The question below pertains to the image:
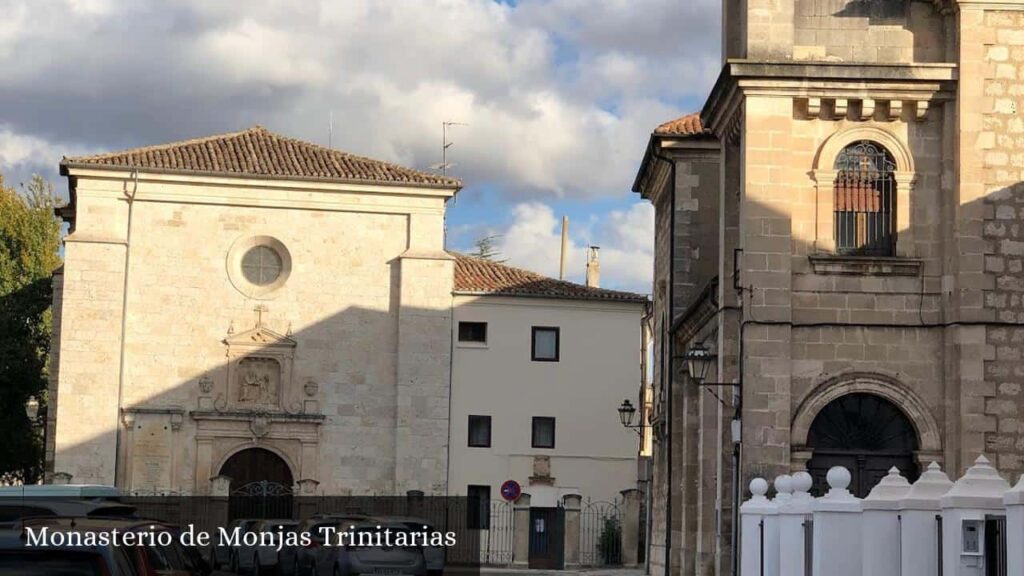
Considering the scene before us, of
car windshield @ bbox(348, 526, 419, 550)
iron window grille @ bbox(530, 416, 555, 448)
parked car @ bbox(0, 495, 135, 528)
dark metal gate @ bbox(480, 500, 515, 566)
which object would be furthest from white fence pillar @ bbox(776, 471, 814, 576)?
iron window grille @ bbox(530, 416, 555, 448)

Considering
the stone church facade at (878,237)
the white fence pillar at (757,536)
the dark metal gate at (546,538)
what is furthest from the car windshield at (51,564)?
the dark metal gate at (546,538)

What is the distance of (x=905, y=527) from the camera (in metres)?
14.2

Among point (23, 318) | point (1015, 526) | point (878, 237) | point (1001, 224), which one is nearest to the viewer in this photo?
point (1015, 526)

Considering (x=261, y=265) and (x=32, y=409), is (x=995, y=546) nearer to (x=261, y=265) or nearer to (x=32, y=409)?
(x=32, y=409)

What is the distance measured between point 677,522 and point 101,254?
21.3m

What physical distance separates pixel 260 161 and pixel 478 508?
476 inches

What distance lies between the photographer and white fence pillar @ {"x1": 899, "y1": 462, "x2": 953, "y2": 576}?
14.1 meters

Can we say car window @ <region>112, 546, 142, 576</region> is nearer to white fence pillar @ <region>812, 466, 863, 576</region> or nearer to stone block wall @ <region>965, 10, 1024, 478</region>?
white fence pillar @ <region>812, 466, 863, 576</region>

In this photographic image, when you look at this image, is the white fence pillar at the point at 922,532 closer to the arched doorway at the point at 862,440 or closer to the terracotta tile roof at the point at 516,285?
the arched doorway at the point at 862,440

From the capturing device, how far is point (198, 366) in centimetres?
4594

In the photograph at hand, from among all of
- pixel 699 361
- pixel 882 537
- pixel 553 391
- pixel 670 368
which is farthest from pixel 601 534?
pixel 882 537

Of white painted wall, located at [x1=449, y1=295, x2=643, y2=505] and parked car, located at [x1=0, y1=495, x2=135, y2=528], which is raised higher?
white painted wall, located at [x1=449, y1=295, x2=643, y2=505]

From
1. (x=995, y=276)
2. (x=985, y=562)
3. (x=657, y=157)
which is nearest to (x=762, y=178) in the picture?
(x=995, y=276)

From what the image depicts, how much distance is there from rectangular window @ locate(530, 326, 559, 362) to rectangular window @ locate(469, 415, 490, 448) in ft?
8.00
